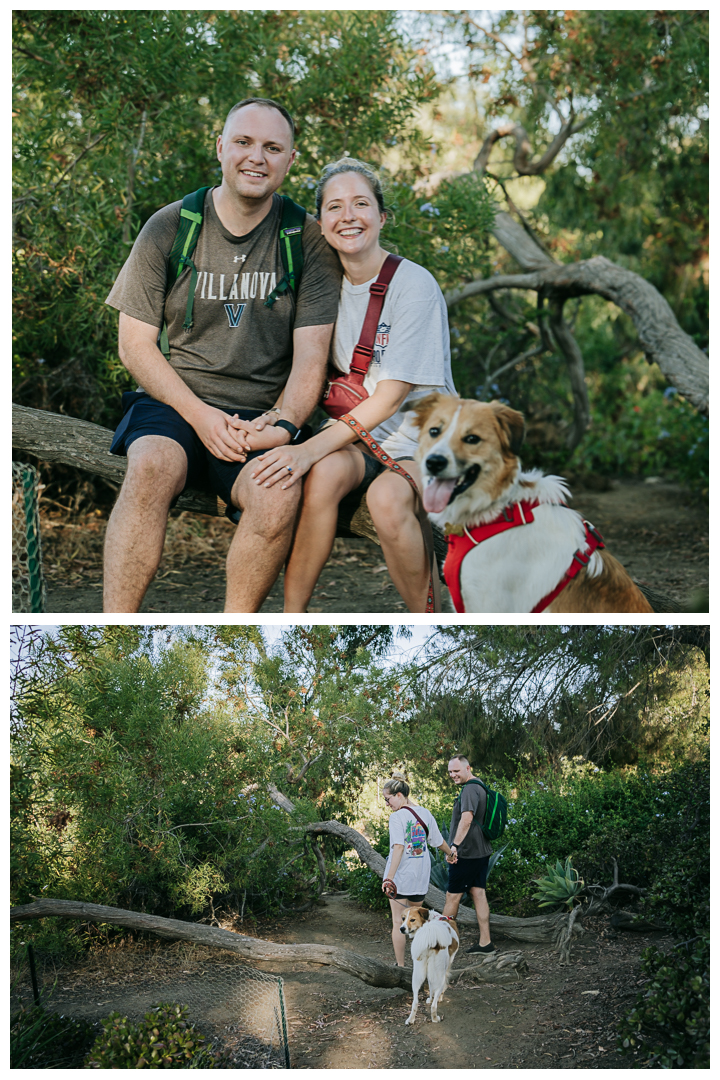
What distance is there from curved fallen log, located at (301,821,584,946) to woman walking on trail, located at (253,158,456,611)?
865mm

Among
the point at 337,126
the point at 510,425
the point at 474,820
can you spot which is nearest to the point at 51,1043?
the point at 474,820

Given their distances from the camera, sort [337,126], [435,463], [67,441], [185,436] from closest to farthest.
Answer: [435,463]
[185,436]
[67,441]
[337,126]

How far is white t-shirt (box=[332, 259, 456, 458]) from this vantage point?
2.94 m

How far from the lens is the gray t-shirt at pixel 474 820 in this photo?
2998 mm

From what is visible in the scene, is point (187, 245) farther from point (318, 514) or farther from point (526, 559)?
point (526, 559)

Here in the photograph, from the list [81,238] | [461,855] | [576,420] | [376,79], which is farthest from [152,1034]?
[576,420]

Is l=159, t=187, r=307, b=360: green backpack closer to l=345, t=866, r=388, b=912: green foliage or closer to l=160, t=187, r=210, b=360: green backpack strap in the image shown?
l=160, t=187, r=210, b=360: green backpack strap

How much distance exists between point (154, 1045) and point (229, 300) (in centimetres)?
280

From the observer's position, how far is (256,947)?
9.62 ft

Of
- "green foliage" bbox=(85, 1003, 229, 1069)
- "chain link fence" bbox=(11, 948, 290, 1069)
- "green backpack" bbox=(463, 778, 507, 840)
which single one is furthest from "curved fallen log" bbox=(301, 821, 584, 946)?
"green foliage" bbox=(85, 1003, 229, 1069)

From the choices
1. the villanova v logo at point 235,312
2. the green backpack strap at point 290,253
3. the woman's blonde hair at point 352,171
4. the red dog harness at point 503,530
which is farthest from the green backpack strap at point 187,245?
the red dog harness at point 503,530

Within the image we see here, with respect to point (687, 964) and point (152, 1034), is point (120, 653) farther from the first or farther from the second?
point (687, 964)

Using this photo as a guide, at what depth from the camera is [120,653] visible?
3.16 meters

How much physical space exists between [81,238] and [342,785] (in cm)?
353
